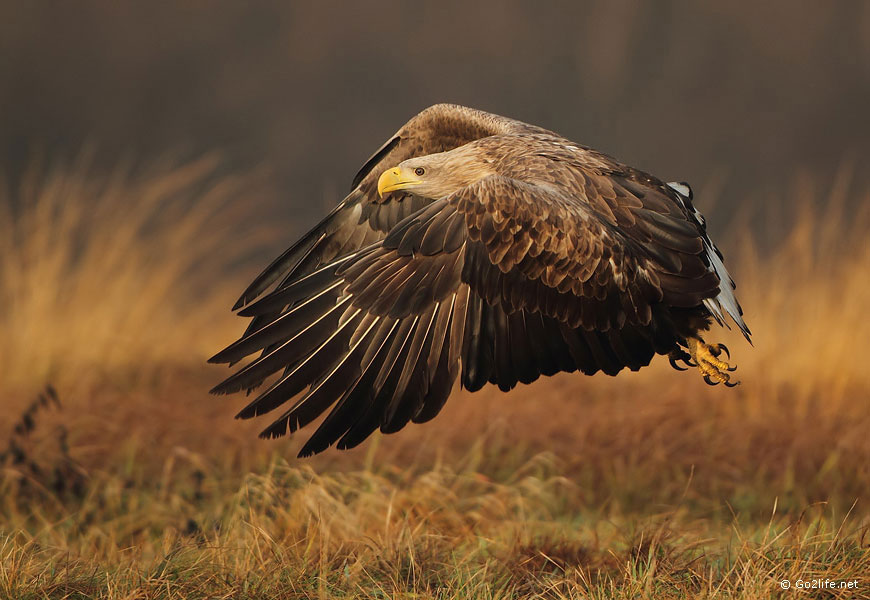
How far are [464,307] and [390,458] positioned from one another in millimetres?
2843

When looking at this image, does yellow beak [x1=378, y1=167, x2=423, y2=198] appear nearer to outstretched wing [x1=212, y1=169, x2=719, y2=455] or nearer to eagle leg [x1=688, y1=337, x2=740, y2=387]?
outstretched wing [x1=212, y1=169, x2=719, y2=455]

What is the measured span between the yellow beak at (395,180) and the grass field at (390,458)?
1.37 m

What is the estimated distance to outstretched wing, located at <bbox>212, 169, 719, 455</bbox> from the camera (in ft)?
12.7

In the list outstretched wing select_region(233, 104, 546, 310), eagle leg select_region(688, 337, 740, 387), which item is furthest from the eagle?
outstretched wing select_region(233, 104, 546, 310)

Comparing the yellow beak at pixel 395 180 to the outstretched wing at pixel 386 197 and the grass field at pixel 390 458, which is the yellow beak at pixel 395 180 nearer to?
the outstretched wing at pixel 386 197

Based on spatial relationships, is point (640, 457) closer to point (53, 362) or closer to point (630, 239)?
point (630, 239)

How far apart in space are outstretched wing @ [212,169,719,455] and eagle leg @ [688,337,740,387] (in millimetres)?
386

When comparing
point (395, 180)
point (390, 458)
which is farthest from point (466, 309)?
point (390, 458)

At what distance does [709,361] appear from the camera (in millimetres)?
4367

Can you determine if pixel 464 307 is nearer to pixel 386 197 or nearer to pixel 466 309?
pixel 466 309

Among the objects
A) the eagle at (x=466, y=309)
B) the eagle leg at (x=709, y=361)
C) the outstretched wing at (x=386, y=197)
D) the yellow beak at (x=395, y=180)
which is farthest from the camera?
the outstretched wing at (x=386, y=197)

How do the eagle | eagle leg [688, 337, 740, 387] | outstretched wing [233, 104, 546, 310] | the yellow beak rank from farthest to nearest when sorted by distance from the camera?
outstretched wing [233, 104, 546, 310], the yellow beak, eagle leg [688, 337, 740, 387], the eagle

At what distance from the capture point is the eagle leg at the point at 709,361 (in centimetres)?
435

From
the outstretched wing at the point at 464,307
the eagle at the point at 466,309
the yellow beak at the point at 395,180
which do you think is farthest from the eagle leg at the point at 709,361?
the yellow beak at the point at 395,180
